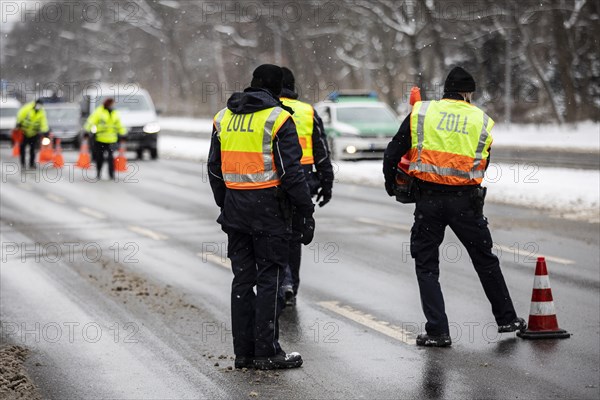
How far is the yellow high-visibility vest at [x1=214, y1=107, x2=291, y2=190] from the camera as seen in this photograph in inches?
274

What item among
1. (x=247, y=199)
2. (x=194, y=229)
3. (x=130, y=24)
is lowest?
(x=194, y=229)

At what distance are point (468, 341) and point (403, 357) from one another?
74 cm

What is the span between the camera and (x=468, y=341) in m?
8.06

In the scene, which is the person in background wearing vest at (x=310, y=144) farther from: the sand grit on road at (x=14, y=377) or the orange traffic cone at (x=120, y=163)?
the orange traffic cone at (x=120, y=163)

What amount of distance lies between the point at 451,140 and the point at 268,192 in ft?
4.79

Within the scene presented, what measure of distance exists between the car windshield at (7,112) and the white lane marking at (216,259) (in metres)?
32.7

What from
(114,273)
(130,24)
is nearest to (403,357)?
(114,273)

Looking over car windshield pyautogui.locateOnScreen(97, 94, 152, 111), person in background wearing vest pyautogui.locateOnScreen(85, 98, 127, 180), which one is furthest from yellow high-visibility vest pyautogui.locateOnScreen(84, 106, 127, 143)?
car windshield pyautogui.locateOnScreen(97, 94, 152, 111)

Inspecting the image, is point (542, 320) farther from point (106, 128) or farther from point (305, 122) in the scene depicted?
point (106, 128)

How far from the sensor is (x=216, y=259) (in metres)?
12.5

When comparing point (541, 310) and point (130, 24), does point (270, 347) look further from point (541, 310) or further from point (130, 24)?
point (130, 24)

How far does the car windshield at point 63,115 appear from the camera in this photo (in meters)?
39.2

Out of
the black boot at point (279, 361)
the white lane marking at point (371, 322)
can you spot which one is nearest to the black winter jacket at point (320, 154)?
the white lane marking at point (371, 322)

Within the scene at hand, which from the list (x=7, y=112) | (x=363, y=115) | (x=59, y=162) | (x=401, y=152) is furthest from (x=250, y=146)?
(x=7, y=112)
